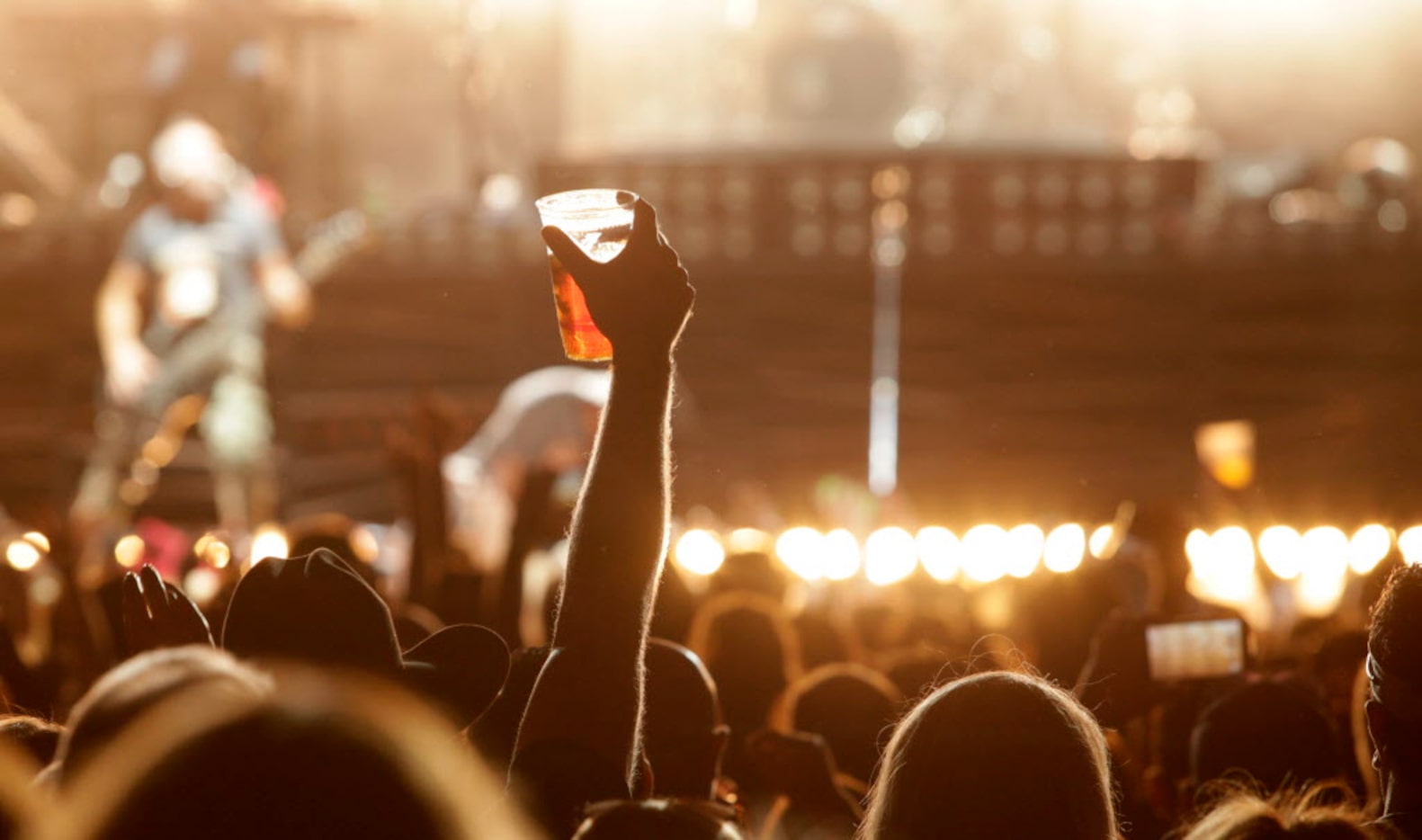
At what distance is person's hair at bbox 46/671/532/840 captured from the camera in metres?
1.25

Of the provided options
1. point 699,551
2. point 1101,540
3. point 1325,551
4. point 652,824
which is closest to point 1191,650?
point 652,824

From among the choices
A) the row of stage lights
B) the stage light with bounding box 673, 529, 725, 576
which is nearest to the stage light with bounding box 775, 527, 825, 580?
the row of stage lights

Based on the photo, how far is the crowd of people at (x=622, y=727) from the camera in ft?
4.22

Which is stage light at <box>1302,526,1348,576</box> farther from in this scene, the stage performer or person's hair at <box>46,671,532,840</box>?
the stage performer

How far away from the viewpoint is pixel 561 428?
7.37 meters

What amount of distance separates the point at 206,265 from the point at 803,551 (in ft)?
17.3

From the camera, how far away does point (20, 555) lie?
461 cm

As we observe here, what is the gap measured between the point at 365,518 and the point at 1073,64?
13.8m

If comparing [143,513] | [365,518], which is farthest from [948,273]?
[143,513]

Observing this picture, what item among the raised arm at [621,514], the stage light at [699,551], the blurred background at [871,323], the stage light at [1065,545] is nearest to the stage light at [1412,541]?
the stage light at [1065,545]

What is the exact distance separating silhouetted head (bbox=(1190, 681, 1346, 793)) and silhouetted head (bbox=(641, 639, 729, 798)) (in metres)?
0.88

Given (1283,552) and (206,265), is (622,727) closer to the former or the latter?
(1283,552)

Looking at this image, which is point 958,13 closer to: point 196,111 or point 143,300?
point 196,111

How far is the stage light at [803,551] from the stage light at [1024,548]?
82 centimetres
